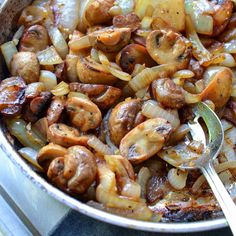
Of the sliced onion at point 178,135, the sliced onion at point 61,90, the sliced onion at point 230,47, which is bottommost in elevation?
the sliced onion at point 178,135

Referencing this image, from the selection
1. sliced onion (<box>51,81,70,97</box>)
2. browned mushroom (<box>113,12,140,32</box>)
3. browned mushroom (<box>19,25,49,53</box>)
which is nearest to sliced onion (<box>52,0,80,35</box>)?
browned mushroom (<box>19,25,49,53</box>)

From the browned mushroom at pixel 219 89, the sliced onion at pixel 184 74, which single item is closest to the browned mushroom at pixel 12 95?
the sliced onion at pixel 184 74

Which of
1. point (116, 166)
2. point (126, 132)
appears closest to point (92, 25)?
point (126, 132)

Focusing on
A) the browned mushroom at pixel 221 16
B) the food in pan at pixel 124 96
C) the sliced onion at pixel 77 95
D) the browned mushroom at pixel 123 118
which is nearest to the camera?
the food in pan at pixel 124 96

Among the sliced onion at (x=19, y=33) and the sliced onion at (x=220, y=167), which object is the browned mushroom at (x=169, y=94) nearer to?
the sliced onion at (x=220, y=167)

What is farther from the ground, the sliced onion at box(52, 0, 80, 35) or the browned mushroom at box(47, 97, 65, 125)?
the sliced onion at box(52, 0, 80, 35)

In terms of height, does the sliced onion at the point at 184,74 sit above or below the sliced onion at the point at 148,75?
below

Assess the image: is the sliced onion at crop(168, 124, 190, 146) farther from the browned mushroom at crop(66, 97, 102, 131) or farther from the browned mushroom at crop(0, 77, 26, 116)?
the browned mushroom at crop(0, 77, 26, 116)
